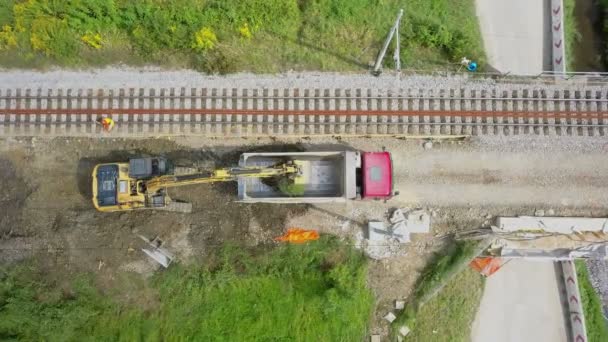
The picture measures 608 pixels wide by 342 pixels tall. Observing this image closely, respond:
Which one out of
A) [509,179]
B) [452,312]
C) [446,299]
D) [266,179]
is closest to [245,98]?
→ [266,179]

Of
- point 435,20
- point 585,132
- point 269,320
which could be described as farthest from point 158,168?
point 585,132

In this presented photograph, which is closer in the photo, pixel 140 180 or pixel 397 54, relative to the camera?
pixel 140 180

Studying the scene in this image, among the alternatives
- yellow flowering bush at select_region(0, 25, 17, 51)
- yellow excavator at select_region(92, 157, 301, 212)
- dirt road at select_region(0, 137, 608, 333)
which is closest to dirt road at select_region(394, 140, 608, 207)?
dirt road at select_region(0, 137, 608, 333)

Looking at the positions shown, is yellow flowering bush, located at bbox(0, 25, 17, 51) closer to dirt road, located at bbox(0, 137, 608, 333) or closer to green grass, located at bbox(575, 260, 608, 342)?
dirt road, located at bbox(0, 137, 608, 333)

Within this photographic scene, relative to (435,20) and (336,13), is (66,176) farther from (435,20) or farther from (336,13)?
(435,20)

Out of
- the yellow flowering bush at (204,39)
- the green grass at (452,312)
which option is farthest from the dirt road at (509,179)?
the yellow flowering bush at (204,39)

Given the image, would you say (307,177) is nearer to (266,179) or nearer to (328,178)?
(328,178)

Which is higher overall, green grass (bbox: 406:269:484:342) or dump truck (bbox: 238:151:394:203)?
dump truck (bbox: 238:151:394:203)
